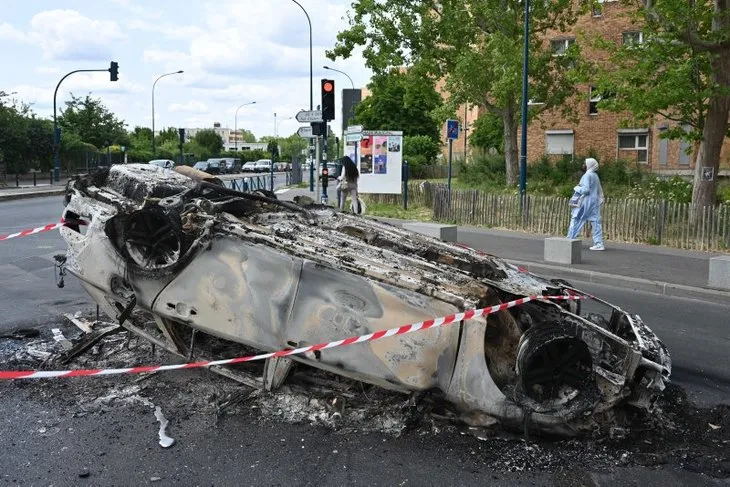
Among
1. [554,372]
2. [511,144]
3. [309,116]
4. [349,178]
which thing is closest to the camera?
[554,372]

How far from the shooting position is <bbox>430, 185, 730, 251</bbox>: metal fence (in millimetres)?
13227

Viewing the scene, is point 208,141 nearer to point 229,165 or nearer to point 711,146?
point 229,165

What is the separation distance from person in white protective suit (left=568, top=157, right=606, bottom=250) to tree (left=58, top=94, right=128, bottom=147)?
1869 inches

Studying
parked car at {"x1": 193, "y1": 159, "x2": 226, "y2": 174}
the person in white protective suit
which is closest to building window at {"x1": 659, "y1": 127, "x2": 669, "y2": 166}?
the person in white protective suit

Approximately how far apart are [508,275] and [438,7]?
2059 centimetres

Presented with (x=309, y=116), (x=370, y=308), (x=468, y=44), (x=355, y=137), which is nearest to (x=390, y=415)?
(x=370, y=308)

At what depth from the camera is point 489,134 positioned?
36000 mm

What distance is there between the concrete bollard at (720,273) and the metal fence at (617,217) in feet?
14.1

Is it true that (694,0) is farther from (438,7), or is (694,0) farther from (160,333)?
(160,333)

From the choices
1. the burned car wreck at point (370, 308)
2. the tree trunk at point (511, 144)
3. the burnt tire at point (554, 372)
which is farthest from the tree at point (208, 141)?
the burnt tire at point (554, 372)

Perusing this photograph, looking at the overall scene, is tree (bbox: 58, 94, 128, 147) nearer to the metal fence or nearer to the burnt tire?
the metal fence

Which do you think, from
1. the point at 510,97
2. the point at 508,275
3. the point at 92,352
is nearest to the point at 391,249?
the point at 508,275

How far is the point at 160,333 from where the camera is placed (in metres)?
5.29

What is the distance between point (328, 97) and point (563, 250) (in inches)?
328
